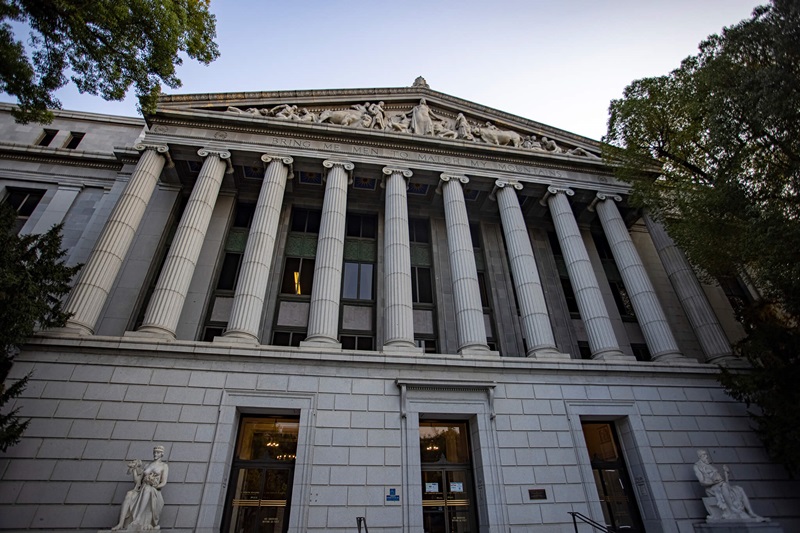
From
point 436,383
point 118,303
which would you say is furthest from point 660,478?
point 118,303

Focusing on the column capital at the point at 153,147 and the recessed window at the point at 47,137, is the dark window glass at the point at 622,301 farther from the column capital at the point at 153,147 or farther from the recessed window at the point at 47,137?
the recessed window at the point at 47,137

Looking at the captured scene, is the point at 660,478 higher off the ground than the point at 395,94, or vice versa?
the point at 395,94

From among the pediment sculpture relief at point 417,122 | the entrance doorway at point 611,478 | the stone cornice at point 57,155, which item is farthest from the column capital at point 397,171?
the stone cornice at point 57,155

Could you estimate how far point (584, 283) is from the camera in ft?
55.6

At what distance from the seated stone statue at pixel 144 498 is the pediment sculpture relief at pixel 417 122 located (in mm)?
14734

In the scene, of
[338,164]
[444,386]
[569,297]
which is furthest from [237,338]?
[569,297]

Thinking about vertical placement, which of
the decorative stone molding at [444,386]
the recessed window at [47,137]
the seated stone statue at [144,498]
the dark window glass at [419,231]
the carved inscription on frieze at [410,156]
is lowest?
the seated stone statue at [144,498]

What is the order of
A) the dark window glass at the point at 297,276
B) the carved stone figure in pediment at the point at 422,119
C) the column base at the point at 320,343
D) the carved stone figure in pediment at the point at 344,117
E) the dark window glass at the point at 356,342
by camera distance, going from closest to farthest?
1. the column base at the point at 320,343
2. the dark window glass at the point at 356,342
3. the dark window glass at the point at 297,276
4. the carved stone figure in pediment at the point at 344,117
5. the carved stone figure in pediment at the point at 422,119

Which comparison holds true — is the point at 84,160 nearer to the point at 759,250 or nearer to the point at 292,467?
the point at 292,467

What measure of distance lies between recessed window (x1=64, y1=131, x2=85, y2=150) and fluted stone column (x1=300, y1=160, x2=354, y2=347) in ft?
51.6

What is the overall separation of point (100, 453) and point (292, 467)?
16.8 ft

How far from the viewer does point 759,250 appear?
12867 mm

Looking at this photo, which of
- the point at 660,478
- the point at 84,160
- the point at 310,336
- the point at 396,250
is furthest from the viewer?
the point at 84,160

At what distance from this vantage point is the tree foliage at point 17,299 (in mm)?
10242
